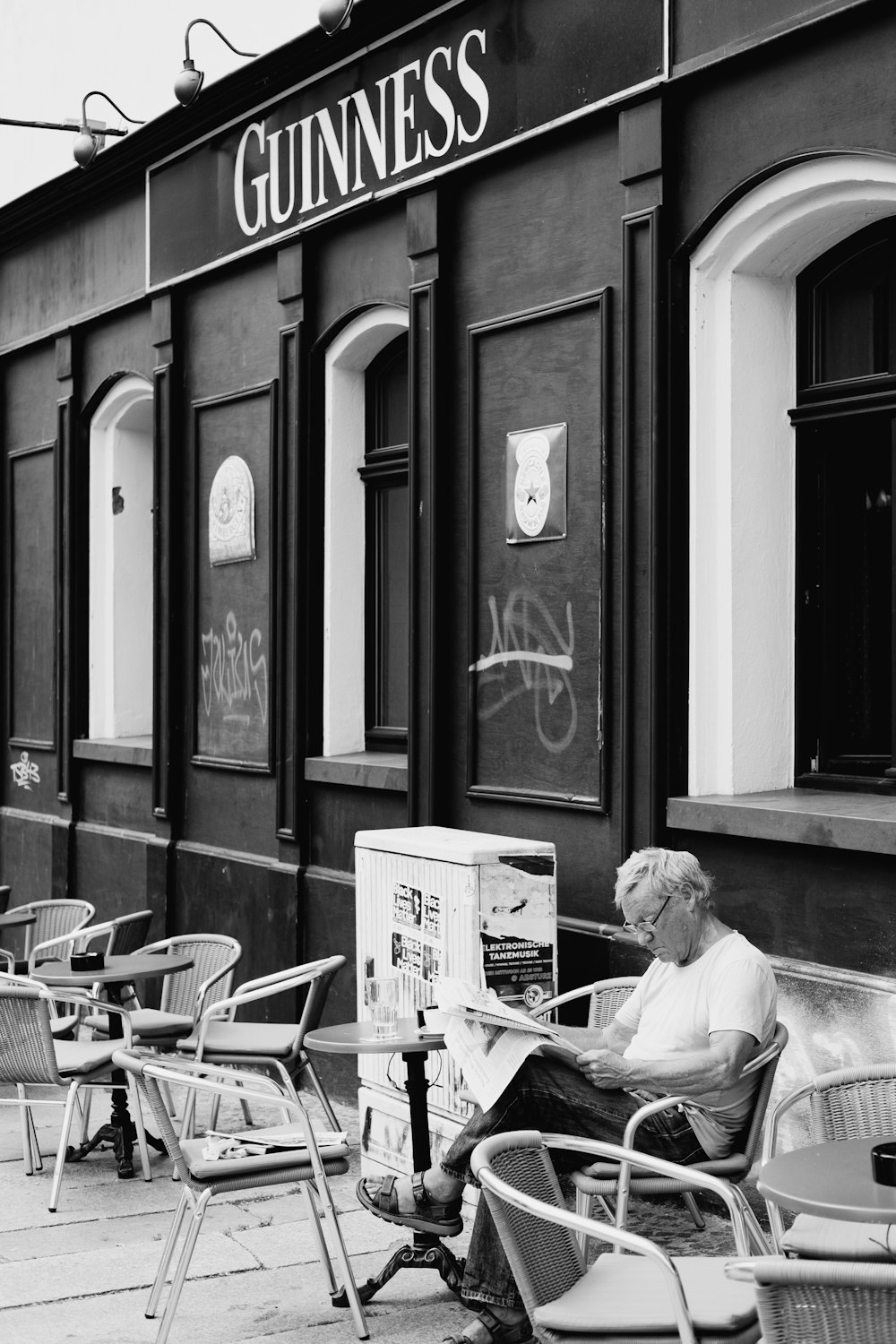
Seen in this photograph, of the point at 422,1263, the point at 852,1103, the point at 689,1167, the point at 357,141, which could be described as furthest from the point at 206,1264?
the point at 357,141

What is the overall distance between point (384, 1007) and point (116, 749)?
18.6ft

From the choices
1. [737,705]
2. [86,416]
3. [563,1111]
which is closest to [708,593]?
[737,705]

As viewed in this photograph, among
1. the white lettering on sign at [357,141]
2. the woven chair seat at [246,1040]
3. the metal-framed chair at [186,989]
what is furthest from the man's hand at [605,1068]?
the white lettering on sign at [357,141]

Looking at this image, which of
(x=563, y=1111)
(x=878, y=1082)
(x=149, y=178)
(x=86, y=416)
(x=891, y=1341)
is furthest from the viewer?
(x=86, y=416)

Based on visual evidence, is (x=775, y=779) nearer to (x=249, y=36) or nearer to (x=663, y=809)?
(x=663, y=809)

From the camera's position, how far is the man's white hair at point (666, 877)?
5.01 m

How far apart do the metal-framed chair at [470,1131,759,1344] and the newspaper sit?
84 centimetres

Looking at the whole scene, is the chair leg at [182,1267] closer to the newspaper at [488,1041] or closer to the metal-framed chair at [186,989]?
the newspaper at [488,1041]

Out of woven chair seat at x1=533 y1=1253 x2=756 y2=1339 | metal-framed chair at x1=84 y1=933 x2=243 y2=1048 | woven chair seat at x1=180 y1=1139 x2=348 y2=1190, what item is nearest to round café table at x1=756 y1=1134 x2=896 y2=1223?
woven chair seat at x1=533 y1=1253 x2=756 y2=1339

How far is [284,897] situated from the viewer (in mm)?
8617

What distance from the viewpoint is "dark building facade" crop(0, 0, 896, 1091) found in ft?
19.5

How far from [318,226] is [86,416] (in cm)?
346

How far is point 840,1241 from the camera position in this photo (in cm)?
347

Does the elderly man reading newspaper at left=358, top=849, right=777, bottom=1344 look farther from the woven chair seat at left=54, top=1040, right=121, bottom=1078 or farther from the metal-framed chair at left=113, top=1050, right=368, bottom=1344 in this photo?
the woven chair seat at left=54, top=1040, right=121, bottom=1078
